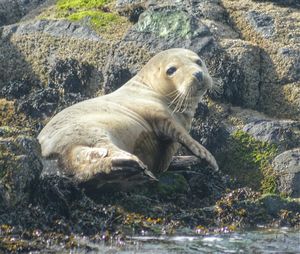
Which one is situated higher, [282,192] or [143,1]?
[143,1]

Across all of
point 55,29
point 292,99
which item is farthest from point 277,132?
point 55,29

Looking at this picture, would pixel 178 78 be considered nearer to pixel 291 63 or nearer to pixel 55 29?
pixel 291 63

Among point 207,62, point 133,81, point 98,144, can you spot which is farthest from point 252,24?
point 98,144

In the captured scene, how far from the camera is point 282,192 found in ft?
43.0

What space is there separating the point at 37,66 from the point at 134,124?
13.4ft

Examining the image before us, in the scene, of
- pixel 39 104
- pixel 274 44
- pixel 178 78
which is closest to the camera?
pixel 178 78

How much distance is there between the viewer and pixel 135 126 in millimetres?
12555

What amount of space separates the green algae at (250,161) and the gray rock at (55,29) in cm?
312

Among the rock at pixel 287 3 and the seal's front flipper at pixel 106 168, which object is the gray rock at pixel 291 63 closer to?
the rock at pixel 287 3

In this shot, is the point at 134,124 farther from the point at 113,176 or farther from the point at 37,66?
the point at 37,66

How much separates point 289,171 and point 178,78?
1654mm

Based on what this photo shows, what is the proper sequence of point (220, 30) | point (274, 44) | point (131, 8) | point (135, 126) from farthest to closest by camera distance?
point (131, 8), point (220, 30), point (274, 44), point (135, 126)

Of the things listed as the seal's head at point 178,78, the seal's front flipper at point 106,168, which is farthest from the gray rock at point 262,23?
the seal's front flipper at point 106,168

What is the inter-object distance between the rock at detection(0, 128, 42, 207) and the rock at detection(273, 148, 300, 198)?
136 inches
